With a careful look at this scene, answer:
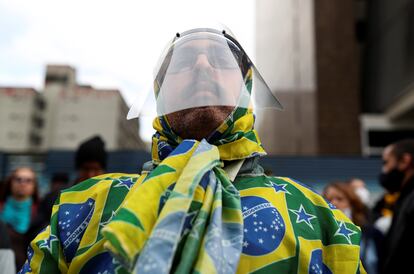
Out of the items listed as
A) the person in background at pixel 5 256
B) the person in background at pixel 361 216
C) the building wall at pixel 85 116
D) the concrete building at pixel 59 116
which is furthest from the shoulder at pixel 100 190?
the concrete building at pixel 59 116

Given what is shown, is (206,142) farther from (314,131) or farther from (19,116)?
(19,116)

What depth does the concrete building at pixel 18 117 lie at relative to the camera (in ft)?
156

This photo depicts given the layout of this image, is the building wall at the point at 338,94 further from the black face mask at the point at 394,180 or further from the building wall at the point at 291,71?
the black face mask at the point at 394,180

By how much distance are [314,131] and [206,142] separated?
42.5ft

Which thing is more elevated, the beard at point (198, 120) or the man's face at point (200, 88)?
the man's face at point (200, 88)

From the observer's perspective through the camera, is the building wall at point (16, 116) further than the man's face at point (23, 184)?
Yes

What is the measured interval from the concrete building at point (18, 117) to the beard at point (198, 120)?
166 ft

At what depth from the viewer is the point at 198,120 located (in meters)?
1.17

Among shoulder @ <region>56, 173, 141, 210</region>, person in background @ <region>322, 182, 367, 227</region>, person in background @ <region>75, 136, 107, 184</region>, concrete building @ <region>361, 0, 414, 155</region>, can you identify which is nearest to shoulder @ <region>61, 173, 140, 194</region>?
shoulder @ <region>56, 173, 141, 210</region>

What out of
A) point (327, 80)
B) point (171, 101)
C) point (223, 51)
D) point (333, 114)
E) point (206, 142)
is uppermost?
point (327, 80)

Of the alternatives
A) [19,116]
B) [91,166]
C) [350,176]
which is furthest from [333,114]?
[19,116]

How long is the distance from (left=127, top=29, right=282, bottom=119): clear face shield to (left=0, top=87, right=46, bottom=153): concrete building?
165 ft

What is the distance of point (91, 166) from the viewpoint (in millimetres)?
2764

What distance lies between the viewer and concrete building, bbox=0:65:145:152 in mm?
44469
